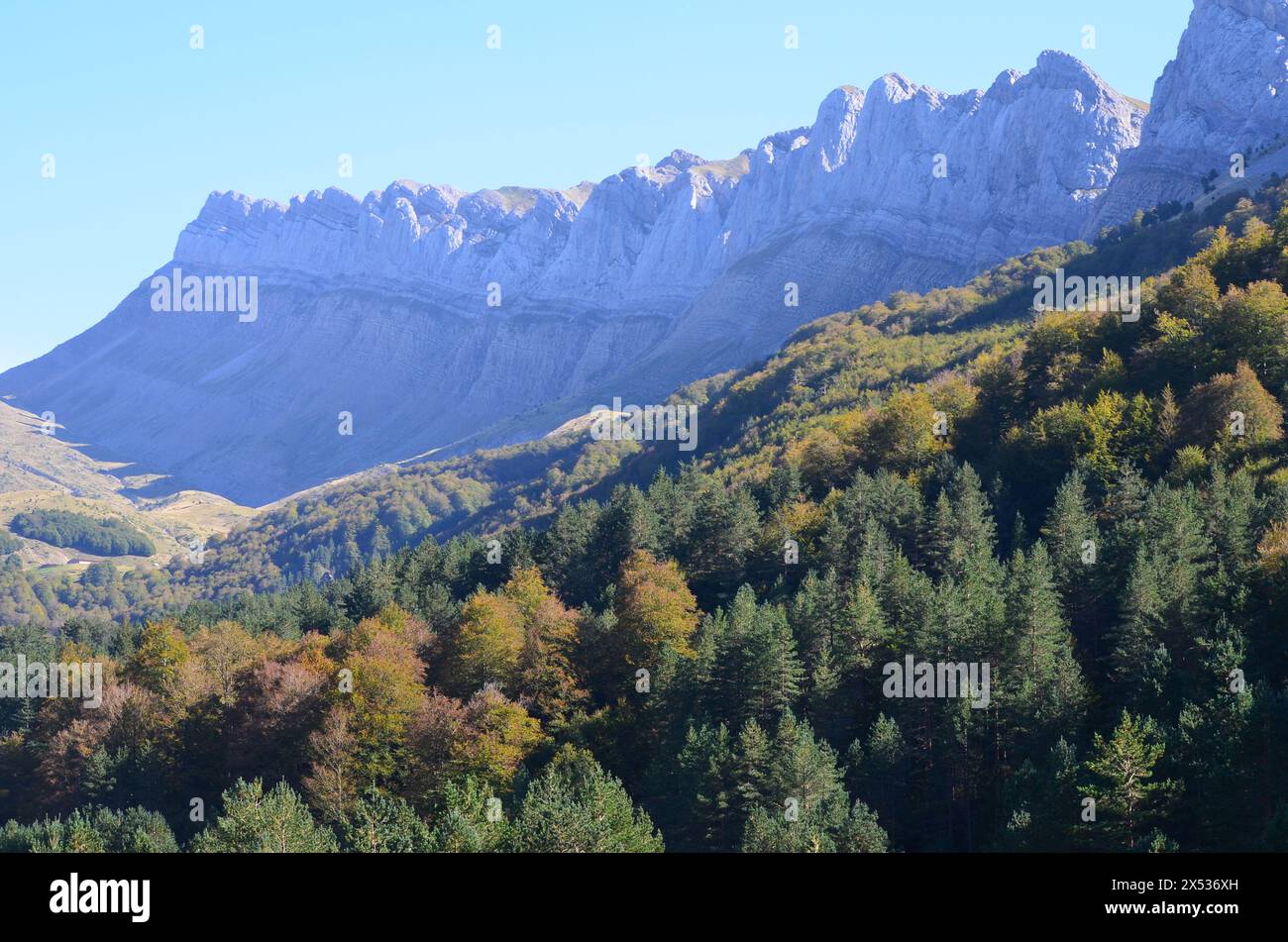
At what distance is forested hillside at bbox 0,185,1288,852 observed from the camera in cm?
4791

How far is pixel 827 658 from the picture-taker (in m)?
61.6

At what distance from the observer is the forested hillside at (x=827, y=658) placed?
47906 millimetres
